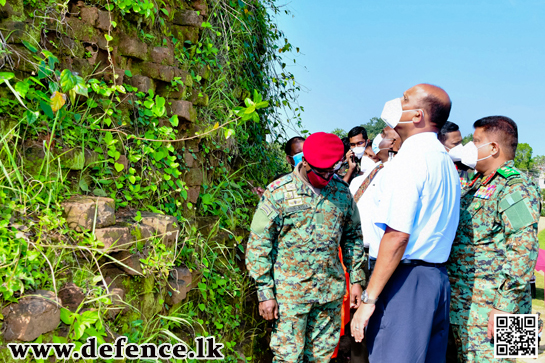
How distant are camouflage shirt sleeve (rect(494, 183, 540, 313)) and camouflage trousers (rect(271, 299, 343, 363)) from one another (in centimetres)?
101

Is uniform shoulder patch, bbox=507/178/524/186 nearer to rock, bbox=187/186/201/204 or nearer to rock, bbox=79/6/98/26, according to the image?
rock, bbox=187/186/201/204

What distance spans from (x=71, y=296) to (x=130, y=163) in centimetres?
94

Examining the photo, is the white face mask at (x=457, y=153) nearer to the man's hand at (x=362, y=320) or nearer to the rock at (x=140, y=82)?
the man's hand at (x=362, y=320)

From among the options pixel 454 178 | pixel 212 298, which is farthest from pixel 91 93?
pixel 454 178

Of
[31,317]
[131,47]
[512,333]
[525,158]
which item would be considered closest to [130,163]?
[131,47]

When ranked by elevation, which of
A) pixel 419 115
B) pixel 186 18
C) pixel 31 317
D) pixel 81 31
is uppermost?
pixel 186 18

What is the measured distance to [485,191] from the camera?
249 centimetres

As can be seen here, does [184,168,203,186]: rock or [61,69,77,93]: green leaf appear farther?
[184,168,203,186]: rock

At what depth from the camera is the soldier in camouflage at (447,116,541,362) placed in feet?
7.30

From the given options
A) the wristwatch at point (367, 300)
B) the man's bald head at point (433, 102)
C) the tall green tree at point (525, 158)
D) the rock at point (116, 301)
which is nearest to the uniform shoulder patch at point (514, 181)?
the man's bald head at point (433, 102)

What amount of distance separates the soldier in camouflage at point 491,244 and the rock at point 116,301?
2.03 m

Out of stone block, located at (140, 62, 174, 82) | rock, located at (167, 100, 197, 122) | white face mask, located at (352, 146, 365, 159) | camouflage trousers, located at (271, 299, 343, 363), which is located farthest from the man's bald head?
white face mask, located at (352, 146, 365, 159)

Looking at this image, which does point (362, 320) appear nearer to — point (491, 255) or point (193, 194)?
point (491, 255)

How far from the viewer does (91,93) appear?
244 centimetres
